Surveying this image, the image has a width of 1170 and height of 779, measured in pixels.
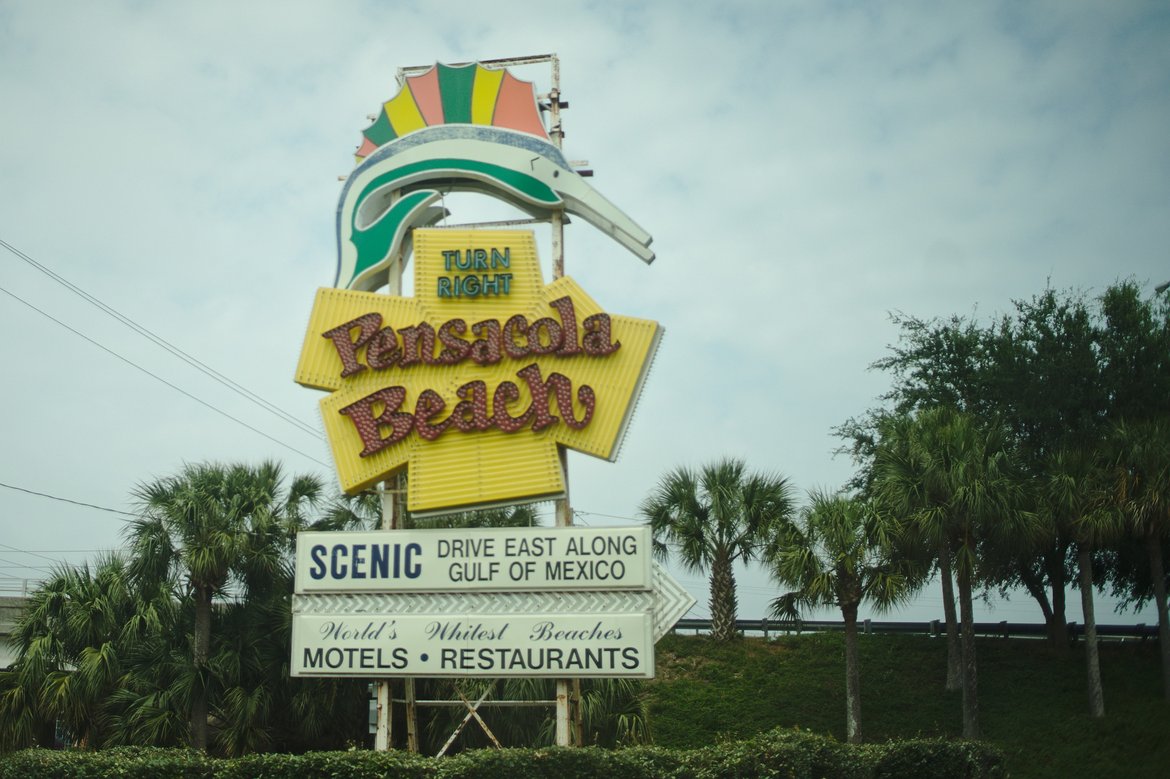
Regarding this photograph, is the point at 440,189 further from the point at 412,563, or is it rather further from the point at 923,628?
the point at 923,628

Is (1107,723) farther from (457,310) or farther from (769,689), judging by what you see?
(457,310)

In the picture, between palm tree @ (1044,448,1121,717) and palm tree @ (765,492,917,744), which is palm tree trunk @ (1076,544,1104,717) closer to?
palm tree @ (1044,448,1121,717)

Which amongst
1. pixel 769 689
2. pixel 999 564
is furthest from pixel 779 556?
pixel 999 564

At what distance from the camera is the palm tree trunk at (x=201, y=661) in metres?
22.4

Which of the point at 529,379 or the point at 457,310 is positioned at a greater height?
the point at 457,310

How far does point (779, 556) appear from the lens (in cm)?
2702

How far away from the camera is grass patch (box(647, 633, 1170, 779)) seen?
2522 cm

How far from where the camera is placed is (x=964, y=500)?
25.5 m

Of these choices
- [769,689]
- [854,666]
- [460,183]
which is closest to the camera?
[460,183]

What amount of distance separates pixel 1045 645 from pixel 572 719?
19.4 metres

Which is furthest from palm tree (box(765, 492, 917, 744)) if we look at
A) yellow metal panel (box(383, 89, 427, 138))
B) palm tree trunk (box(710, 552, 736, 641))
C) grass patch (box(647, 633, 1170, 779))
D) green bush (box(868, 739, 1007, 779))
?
yellow metal panel (box(383, 89, 427, 138))

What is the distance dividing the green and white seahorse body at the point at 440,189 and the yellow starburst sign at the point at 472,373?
829mm

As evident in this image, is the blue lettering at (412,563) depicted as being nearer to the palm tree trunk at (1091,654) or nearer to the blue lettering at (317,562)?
the blue lettering at (317,562)

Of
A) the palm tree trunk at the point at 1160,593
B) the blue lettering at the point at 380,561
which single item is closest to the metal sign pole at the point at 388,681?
the blue lettering at the point at 380,561
